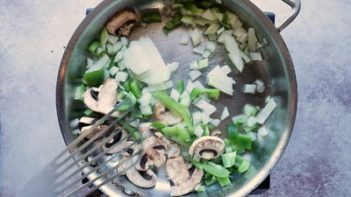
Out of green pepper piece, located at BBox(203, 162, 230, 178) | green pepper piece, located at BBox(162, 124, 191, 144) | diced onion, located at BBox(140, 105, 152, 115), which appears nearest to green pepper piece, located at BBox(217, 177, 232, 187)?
green pepper piece, located at BBox(203, 162, 230, 178)

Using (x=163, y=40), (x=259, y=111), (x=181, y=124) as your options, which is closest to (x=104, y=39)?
(x=163, y=40)

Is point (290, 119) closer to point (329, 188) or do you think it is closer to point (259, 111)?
point (259, 111)

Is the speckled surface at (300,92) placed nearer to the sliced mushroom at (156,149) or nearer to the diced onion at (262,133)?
the diced onion at (262,133)

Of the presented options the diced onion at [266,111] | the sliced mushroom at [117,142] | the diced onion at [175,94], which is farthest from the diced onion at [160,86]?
the diced onion at [266,111]

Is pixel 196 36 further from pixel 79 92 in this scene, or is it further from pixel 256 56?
pixel 79 92

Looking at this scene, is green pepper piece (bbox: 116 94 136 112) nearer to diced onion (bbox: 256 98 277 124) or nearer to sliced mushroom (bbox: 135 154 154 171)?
sliced mushroom (bbox: 135 154 154 171)

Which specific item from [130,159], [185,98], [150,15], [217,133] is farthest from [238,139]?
[150,15]
